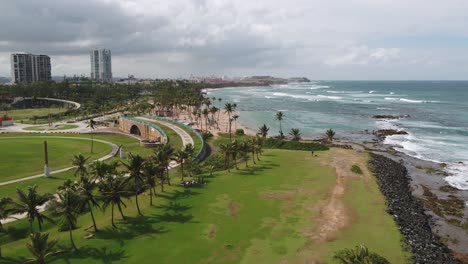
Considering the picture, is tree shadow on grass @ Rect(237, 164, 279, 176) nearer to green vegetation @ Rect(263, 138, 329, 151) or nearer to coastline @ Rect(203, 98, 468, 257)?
green vegetation @ Rect(263, 138, 329, 151)

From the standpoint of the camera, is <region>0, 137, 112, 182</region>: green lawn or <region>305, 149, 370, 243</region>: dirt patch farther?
<region>0, 137, 112, 182</region>: green lawn

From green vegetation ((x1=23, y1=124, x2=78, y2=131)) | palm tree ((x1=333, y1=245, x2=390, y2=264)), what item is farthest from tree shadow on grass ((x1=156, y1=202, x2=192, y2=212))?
green vegetation ((x1=23, y1=124, x2=78, y2=131))

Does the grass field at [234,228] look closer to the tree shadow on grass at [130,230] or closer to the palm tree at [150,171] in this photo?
the tree shadow on grass at [130,230]

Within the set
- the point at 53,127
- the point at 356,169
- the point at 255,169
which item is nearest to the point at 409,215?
the point at 356,169

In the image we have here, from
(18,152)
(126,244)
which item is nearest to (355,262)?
(126,244)

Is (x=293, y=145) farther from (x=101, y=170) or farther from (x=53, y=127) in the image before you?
(x=53, y=127)

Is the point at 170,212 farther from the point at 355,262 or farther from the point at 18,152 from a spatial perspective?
the point at 18,152
